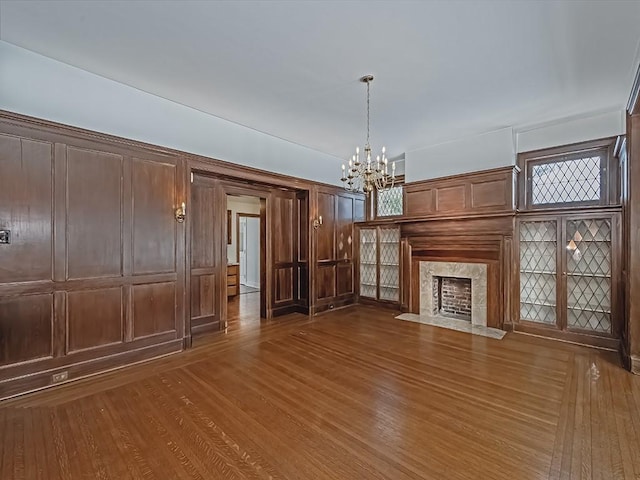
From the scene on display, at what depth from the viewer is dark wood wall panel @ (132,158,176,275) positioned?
3715 millimetres

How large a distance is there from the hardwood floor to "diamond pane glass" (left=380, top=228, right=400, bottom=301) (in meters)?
2.46

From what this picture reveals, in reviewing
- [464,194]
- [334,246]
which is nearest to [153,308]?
[334,246]

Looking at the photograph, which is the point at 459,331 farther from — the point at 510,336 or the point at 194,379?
the point at 194,379

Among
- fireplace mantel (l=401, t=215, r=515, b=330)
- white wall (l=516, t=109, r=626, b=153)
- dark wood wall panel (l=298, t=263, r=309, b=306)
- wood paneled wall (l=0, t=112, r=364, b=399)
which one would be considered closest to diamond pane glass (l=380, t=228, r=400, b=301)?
fireplace mantel (l=401, t=215, r=515, b=330)

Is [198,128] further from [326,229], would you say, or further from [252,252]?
[252,252]

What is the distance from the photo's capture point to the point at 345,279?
6.79 metres

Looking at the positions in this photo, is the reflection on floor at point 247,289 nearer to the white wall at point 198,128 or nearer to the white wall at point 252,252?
the white wall at point 252,252

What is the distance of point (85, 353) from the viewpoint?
3.33m

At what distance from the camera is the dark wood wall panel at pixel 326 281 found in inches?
245

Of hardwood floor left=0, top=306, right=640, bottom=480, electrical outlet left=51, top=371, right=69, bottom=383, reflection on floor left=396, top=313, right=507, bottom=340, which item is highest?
electrical outlet left=51, top=371, right=69, bottom=383

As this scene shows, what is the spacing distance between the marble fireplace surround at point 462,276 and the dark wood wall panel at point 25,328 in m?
5.35

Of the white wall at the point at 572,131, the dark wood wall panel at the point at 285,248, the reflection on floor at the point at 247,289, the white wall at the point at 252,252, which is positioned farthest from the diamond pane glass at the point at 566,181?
the white wall at the point at 252,252

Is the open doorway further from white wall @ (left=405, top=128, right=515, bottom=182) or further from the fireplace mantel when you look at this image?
white wall @ (left=405, top=128, right=515, bottom=182)

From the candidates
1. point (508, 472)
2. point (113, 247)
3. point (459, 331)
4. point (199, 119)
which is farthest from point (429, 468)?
point (199, 119)
